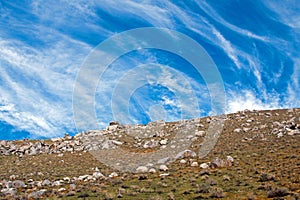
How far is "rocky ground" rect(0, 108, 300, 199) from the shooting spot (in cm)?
2075

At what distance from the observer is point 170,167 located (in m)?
31.6

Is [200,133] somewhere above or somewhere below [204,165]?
above

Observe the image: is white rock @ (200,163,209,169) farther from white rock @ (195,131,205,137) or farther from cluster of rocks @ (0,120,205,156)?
white rock @ (195,131,205,137)

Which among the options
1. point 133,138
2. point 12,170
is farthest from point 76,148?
point 12,170

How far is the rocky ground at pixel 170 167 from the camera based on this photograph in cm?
2075

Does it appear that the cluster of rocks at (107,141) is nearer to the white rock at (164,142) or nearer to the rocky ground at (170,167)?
the white rock at (164,142)

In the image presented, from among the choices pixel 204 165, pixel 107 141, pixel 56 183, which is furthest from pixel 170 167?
pixel 107 141

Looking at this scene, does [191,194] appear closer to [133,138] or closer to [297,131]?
[297,131]

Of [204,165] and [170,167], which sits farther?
[170,167]

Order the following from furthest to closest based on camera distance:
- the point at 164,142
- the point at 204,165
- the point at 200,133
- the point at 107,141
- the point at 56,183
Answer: the point at 107,141 → the point at 200,133 → the point at 164,142 → the point at 204,165 → the point at 56,183

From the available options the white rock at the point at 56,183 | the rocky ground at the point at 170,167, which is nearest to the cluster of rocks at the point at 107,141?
the rocky ground at the point at 170,167

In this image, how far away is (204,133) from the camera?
54562 millimetres

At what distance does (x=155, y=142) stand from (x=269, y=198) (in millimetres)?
38076

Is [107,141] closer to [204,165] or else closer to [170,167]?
[170,167]
